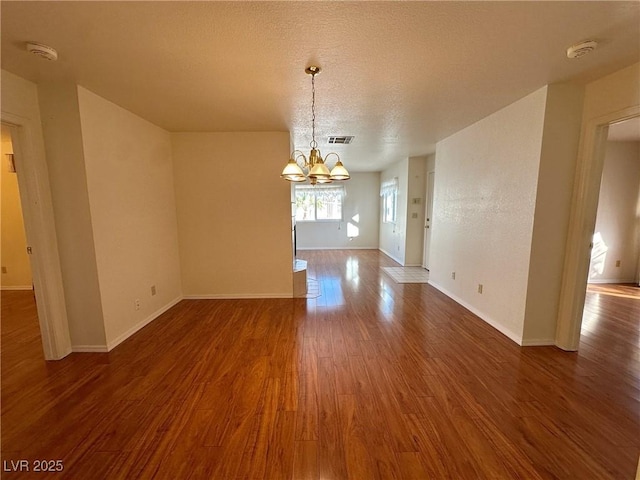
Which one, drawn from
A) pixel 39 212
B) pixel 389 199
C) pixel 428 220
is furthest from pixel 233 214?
pixel 389 199

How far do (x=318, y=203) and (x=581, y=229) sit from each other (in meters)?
6.52

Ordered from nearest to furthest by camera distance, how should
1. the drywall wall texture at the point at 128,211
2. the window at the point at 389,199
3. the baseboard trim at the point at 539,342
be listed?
the drywall wall texture at the point at 128,211
the baseboard trim at the point at 539,342
the window at the point at 389,199

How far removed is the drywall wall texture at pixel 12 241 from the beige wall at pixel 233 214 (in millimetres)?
2807

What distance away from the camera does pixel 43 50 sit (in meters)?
1.72

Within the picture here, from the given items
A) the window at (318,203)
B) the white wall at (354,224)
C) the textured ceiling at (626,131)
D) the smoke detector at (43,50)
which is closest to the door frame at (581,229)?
the textured ceiling at (626,131)

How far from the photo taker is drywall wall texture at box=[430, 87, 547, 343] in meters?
2.59

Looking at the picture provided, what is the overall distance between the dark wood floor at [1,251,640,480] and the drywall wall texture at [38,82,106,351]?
0.36 m

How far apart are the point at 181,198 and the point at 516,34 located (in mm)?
4033

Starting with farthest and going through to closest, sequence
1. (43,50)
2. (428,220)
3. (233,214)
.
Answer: (428,220) → (233,214) → (43,50)

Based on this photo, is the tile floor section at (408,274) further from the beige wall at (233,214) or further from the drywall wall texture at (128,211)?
the drywall wall texture at (128,211)

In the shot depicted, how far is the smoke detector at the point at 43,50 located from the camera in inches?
66.2

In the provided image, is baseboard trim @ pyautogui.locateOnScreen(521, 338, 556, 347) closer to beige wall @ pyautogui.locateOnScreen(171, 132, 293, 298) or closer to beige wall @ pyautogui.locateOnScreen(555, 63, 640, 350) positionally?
beige wall @ pyautogui.locateOnScreen(555, 63, 640, 350)

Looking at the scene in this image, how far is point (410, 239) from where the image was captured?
6.08 m

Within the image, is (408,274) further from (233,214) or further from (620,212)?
(620,212)
